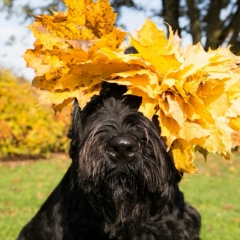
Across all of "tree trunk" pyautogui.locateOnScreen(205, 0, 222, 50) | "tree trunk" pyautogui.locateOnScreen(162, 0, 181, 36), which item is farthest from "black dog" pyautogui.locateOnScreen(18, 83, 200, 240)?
"tree trunk" pyautogui.locateOnScreen(205, 0, 222, 50)

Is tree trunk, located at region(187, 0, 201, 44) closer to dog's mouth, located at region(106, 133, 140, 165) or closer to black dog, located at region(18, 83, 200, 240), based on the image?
black dog, located at region(18, 83, 200, 240)

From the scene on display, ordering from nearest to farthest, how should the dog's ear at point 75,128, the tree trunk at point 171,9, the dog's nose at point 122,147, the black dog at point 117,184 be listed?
the dog's nose at point 122,147 < the black dog at point 117,184 < the dog's ear at point 75,128 < the tree trunk at point 171,9

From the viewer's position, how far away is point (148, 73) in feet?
9.30

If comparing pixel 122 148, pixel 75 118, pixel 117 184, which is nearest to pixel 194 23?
pixel 75 118

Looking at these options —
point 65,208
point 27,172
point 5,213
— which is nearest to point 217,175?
point 27,172

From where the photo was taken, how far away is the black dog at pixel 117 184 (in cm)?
279

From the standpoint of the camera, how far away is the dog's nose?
2688mm

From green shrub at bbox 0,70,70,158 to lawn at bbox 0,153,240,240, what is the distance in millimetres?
562

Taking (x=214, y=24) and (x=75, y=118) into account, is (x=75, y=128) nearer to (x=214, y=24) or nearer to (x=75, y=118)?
(x=75, y=118)

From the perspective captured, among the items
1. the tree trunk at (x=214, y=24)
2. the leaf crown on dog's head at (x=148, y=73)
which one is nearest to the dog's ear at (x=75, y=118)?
the leaf crown on dog's head at (x=148, y=73)

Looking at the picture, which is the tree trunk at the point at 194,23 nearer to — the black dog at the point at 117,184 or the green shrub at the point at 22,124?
the green shrub at the point at 22,124

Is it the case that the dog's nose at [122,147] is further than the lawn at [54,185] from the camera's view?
No

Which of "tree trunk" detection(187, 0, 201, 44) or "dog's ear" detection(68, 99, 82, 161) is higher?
"tree trunk" detection(187, 0, 201, 44)

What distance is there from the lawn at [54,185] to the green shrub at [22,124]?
1.84ft
